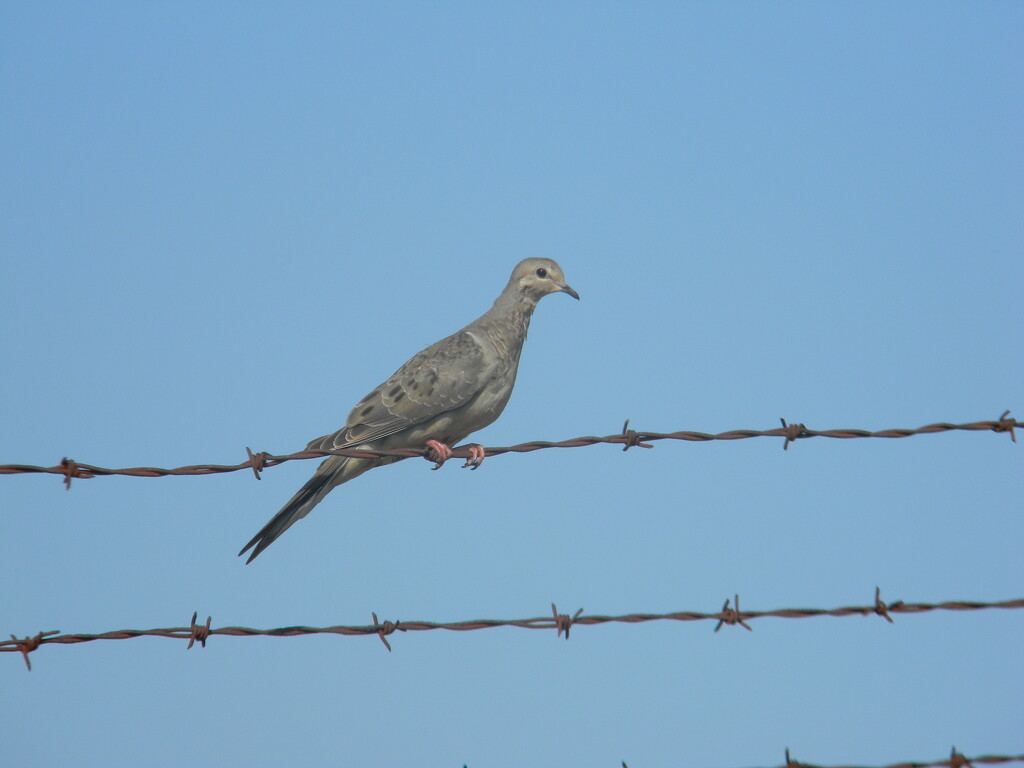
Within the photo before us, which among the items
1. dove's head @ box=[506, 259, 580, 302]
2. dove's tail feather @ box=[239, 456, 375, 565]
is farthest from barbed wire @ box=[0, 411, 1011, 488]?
dove's head @ box=[506, 259, 580, 302]

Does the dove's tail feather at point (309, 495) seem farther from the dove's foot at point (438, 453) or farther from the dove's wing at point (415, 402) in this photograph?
the dove's foot at point (438, 453)

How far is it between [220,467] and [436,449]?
266cm

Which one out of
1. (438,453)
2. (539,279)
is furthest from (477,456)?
(539,279)

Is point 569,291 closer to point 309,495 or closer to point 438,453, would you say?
point 438,453

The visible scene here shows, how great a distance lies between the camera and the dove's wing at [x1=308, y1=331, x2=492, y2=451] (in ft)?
22.2

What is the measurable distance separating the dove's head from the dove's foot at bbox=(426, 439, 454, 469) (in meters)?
1.55

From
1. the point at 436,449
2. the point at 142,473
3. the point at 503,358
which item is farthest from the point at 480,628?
the point at 503,358

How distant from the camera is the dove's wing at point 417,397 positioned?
676cm

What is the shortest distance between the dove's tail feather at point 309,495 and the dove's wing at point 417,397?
9.8 inches

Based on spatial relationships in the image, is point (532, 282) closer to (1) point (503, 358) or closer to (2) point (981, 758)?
(1) point (503, 358)

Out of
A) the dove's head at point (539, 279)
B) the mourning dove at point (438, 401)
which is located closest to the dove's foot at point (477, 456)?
the mourning dove at point (438, 401)

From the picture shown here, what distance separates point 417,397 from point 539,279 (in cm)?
149

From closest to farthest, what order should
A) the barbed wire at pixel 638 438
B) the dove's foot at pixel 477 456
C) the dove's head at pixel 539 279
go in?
the barbed wire at pixel 638 438 < the dove's foot at pixel 477 456 < the dove's head at pixel 539 279

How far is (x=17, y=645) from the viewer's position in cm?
374
